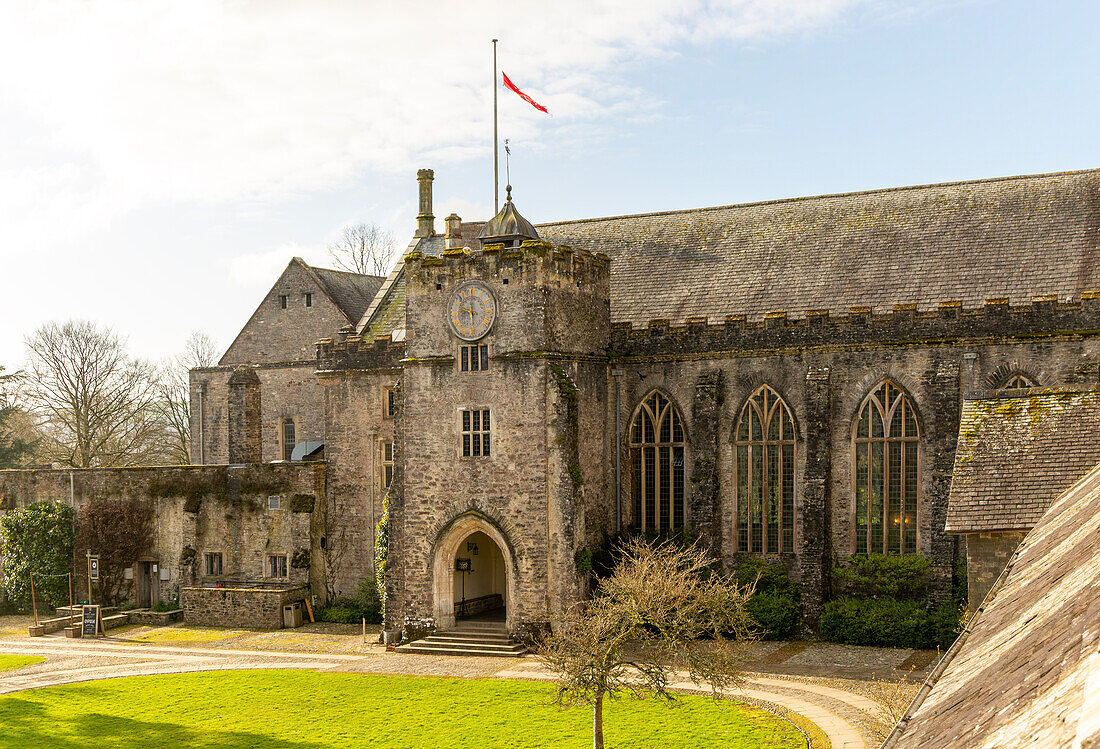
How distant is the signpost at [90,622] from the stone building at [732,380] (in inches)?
394

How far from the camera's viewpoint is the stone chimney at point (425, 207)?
136 ft

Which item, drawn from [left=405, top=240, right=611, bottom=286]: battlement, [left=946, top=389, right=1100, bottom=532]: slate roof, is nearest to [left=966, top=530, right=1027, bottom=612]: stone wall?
[left=946, top=389, right=1100, bottom=532]: slate roof

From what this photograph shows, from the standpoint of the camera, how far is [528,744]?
63.8 ft

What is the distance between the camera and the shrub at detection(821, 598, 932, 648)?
27641 millimetres

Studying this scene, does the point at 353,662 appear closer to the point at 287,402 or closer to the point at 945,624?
the point at 945,624

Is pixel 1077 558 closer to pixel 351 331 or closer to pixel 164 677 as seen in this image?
pixel 164 677

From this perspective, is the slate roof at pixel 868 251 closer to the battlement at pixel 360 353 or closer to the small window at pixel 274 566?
the battlement at pixel 360 353

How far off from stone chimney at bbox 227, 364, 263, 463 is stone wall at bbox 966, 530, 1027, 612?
1029 inches

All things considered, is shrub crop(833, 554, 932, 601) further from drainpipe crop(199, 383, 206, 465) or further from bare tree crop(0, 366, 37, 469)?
bare tree crop(0, 366, 37, 469)

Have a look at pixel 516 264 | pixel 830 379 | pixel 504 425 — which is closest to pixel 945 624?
pixel 830 379

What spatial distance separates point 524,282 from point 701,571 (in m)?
9.79

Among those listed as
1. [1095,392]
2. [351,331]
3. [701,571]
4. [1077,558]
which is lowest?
[701,571]

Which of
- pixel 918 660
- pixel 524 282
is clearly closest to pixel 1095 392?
pixel 918 660

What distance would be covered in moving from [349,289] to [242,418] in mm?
9842
